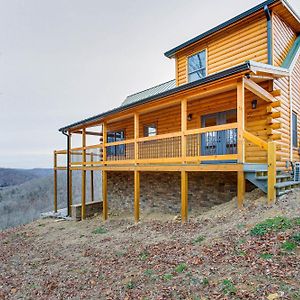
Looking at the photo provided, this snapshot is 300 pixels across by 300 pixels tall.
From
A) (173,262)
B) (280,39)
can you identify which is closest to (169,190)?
(173,262)

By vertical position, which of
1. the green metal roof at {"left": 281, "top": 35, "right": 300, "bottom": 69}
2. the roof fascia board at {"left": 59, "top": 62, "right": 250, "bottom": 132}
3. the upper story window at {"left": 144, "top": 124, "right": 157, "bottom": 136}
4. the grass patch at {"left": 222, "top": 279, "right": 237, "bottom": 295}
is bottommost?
the grass patch at {"left": 222, "top": 279, "right": 237, "bottom": 295}

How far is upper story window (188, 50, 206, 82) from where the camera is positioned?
11.2 meters

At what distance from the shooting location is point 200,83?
23.8 feet

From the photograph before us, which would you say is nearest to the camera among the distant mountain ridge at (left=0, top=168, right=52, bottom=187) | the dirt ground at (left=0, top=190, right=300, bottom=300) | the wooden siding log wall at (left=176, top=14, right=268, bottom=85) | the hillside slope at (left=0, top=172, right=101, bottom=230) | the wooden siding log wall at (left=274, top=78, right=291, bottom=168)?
the dirt ground at (left=0, top=190, right=300, bottom=300)

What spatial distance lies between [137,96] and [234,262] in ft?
46.3

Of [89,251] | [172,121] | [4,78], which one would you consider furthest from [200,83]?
[4,78]

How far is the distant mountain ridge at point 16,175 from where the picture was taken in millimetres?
52688

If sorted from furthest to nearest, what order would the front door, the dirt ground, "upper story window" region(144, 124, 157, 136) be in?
"upper story window" region(144, 124, 157, 136), the front door, the dirt ground

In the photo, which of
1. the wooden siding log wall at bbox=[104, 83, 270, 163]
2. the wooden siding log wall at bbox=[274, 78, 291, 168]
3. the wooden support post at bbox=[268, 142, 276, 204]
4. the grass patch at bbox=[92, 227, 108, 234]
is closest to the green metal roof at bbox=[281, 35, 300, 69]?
the wooden siding log wall at bbox=[274, 78, 291, 168]

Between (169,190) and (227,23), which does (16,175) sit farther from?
(227,23)

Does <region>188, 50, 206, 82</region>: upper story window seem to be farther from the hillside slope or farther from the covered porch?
the hillside slope

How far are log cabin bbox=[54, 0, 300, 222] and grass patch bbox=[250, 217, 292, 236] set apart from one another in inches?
49.3

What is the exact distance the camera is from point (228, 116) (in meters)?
9.73

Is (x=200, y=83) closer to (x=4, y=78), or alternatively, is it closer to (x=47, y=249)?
(x=47, y=249)
